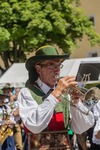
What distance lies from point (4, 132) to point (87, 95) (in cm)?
434

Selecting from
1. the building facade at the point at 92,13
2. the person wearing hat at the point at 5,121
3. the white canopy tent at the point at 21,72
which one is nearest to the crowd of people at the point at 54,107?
the person wearing hat at the point at 5,121

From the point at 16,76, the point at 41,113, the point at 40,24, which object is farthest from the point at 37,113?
the point at 40,24

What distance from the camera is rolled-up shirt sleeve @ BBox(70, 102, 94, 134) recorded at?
135 inches

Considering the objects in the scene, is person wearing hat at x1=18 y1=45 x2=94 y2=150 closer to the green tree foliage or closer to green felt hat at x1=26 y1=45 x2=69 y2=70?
green felt hat at x1=26 y1=45 x2=69 y2=70

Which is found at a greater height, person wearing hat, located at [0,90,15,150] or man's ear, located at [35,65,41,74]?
man's ear, located at [35,65,41,74]

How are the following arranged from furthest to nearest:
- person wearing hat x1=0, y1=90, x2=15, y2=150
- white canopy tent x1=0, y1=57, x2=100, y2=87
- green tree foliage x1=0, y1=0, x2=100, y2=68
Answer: green tree foliage x1=0, y1=0, x2=100, y2=68
white canopy tent x1=0, y1=57, x2=100, y2=87
person wearing hat x1=0, y1=90, x2=15, y2=150

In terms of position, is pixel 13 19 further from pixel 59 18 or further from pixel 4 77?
pixel 4 77

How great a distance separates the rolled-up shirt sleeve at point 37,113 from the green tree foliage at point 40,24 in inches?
569

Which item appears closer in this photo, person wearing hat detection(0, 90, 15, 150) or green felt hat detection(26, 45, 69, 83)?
green felt hat detection(26, 45, 69, 83)

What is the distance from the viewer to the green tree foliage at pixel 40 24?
59.7 ft

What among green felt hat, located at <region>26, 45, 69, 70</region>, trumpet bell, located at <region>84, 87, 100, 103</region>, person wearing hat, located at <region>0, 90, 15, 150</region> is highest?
green felt hat, located at <region>26, 45, 69, 70</region>

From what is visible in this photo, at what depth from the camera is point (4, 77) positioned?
13.8 meters

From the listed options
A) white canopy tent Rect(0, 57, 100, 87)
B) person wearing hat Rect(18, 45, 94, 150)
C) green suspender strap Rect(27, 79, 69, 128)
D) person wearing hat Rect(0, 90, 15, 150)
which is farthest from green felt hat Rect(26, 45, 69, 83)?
white canopy tent Rect(0, 57, 100, 87)

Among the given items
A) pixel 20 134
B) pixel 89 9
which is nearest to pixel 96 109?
pixel 20 134
